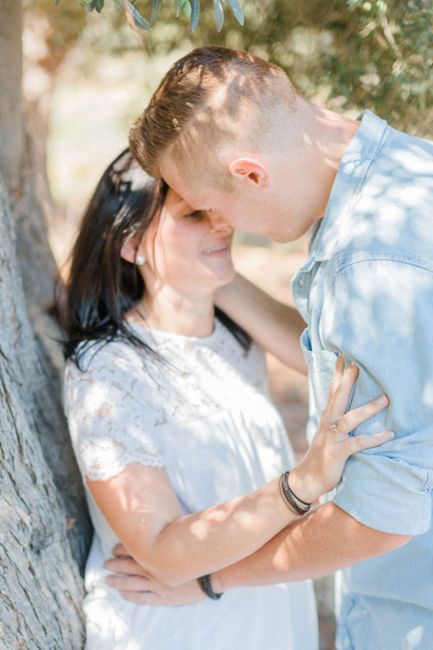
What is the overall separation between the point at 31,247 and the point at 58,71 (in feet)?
3.26

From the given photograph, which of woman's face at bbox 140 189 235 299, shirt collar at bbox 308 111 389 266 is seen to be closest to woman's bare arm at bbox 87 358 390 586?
shirt collar at bbox 308 111 389 266

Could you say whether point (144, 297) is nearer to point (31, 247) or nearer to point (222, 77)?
point (31, 247)

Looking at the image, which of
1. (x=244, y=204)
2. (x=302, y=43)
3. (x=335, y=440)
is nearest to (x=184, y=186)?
(x=244, y=204)

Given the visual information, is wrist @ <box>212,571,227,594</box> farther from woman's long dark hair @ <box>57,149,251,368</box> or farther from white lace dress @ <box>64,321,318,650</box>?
woman's long dark hair @ <box>57,149,251,368</box>

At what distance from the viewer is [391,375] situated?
1.71m

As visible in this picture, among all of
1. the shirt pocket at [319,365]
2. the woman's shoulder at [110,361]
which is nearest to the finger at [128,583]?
the woman's shoulder at [110,361]

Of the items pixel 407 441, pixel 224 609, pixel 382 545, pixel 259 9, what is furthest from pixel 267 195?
pixel 224 609

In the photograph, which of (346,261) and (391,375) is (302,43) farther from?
(391,375)

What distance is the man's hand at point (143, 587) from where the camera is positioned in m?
2.40

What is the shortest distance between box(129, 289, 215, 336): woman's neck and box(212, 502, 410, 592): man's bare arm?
2.77ft

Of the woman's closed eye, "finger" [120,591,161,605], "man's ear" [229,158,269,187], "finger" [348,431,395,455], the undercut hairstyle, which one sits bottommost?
"finger" [120,591,161,605]

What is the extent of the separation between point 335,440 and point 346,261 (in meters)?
0.42

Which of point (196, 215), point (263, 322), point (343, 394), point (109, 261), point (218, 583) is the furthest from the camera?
point (263, 322)

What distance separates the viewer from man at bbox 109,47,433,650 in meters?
1.73
